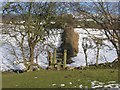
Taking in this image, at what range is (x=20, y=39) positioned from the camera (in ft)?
34.1

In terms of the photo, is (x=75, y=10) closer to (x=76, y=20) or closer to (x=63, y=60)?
(x=76, y=20)

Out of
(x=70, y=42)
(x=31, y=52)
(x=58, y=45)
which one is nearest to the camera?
(x=31, y=52)

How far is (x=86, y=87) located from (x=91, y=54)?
606 centimetres

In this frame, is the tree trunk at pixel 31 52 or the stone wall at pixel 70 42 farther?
the stone wall at pixel 70 42

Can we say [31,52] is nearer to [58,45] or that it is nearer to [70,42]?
[58,45]

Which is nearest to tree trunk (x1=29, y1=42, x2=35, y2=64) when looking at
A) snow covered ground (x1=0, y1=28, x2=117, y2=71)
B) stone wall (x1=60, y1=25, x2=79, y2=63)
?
snow covered ground (x1=0, y1=28, x2=117, y2=71)

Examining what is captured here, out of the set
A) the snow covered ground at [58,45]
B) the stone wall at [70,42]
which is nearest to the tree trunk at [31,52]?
the snow covered ground at [58,45]

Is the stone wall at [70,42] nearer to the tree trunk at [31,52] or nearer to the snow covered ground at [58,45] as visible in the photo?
the snow covered ground at [58,45]

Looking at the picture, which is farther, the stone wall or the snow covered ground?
the stone wall

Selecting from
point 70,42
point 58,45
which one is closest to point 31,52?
point 58,45

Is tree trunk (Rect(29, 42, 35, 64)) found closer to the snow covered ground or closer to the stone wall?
the snow covered ground

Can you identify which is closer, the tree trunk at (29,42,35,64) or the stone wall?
the tree trunk at (29,42,35,64)

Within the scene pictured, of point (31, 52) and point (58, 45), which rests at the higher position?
point (58, 45)

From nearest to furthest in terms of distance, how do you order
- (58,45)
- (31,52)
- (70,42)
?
(31,52) → (58,45) → (70,42)
